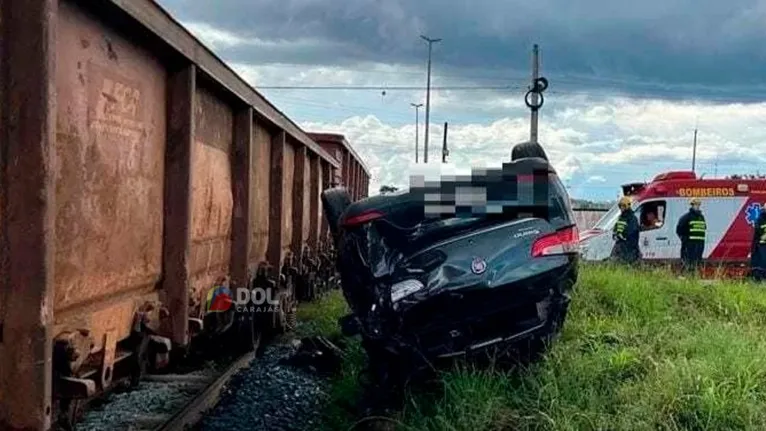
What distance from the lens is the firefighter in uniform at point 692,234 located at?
56.6 feet

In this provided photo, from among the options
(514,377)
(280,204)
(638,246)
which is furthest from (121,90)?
(638,246)

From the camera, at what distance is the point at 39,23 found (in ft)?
9.68

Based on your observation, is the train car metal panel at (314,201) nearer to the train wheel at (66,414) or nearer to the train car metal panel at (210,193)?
the train car metal panel at (210,193)

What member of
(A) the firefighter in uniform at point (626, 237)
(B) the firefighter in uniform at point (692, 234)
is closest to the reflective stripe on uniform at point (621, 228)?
(A) the firefighter in uniform at point (626, 237)

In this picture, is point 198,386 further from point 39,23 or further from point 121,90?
point 39,23

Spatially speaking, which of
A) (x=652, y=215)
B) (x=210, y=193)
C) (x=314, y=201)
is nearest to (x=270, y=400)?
(x=210, y=193)

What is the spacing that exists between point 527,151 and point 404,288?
186cm

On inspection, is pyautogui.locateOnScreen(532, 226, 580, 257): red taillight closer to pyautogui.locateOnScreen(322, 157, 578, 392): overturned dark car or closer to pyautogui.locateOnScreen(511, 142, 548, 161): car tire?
pyautogui.locateOnScreen(322, 157, 578, 392): overturned dark car

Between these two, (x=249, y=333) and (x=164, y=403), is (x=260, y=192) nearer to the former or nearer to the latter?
(x=249, y=333)

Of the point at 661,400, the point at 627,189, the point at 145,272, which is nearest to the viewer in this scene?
the point at 145,272

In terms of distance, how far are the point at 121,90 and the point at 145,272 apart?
0.96 meters

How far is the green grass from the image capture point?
4734 mm

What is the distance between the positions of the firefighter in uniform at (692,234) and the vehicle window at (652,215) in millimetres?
1532

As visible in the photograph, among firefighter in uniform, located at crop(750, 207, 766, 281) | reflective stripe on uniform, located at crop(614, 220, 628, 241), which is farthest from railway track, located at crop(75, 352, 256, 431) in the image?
firefighter in uniform, located at crop(750, 207, 766, 281)
